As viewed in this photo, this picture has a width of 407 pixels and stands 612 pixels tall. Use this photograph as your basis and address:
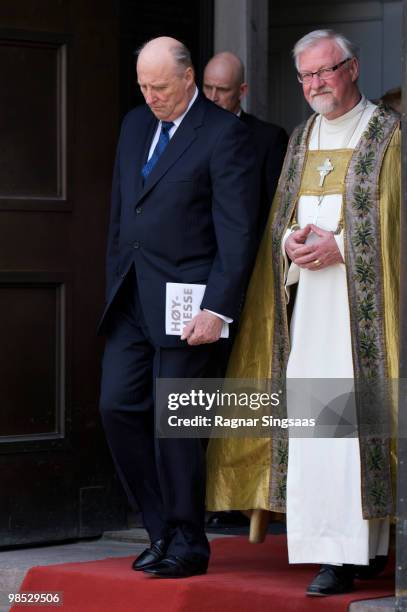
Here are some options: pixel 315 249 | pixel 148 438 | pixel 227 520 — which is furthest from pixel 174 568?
pixel 227 520

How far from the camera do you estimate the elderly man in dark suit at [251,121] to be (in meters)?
6.06

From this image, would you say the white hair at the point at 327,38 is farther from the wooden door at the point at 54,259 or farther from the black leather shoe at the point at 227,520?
the black leather shoe at the point at 227,520

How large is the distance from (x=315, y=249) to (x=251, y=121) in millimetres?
1192

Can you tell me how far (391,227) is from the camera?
5227 millimetres

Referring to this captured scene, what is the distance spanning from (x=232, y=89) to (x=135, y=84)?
431mm

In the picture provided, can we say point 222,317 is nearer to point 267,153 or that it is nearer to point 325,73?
point 325,73

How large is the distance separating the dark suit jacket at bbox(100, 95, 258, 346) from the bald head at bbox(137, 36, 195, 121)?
8 centimetres

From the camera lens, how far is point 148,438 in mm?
5500

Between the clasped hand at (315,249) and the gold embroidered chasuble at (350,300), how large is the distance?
0.05 meters

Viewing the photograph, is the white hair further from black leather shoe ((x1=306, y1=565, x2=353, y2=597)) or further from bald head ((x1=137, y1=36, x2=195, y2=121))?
black leather shoe ((x1=306, y1=565, x2=353, y2=597))

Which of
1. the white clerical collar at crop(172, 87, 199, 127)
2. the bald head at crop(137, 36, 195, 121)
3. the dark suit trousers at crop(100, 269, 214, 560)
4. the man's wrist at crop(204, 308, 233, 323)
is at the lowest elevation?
the dark suit trousers at crop(100, 269, 214, 560)

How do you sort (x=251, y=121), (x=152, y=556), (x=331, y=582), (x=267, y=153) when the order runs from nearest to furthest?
(x=331, y=582) < (x=152, y=556) < (x=267, y=153) < (x=251, y=121)

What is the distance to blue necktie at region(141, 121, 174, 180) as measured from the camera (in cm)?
549

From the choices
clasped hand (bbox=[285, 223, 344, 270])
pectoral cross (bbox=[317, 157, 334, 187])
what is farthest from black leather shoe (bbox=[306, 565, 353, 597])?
pectoral cross (bbox=[317, 157, 334, 187])
